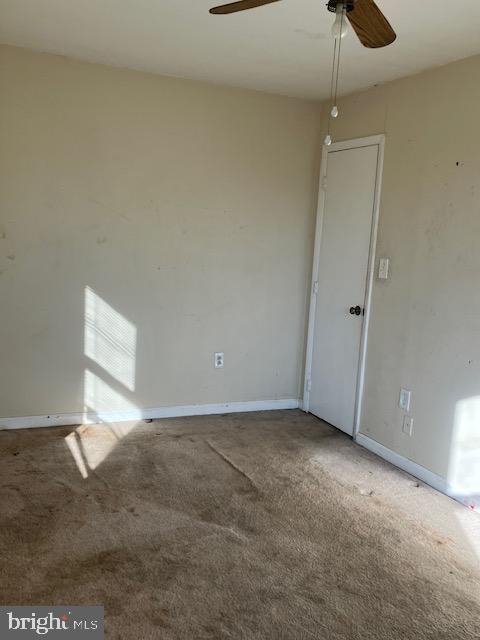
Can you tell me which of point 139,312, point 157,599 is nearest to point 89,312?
point 139,312

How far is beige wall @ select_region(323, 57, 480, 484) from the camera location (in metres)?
3.05

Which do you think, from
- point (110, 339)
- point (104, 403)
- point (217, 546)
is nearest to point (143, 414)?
point (104, 403)

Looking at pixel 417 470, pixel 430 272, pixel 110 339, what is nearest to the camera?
pixel 430 272

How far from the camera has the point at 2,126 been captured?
3.48 m

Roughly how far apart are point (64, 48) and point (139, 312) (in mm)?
1749

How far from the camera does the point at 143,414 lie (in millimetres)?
4133

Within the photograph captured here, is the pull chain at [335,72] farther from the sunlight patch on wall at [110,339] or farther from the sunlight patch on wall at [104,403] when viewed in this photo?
the sunlight patch on wall at [104,403]

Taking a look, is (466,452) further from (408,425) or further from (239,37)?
(239,37)

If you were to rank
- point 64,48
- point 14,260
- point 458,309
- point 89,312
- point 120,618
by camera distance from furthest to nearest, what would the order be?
1. point 89,312
2. point 14,260
3. point 64,48
4. point 458,309
5. point 120,618

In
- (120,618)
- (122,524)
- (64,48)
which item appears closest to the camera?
(120,618)

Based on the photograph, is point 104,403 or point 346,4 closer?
point 346,4

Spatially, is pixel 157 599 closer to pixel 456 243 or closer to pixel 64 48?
pixel 456 243

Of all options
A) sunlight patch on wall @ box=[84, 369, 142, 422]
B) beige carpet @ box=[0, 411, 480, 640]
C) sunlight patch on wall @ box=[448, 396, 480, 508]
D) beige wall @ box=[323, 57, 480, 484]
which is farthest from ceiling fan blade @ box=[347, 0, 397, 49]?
sunlight patch on wall @ box=[84, 369, 142, 422]

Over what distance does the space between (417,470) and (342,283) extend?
55.4 inches
